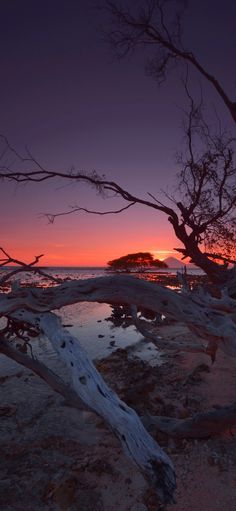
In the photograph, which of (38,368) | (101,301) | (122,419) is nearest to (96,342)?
(38,368)

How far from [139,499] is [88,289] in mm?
2763

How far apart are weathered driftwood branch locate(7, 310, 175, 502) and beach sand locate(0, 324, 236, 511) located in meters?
2.15

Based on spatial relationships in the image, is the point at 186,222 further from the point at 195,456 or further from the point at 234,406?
the point at 195,456

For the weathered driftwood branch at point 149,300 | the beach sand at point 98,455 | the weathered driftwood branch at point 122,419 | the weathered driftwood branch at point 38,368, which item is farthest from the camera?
the weathered driftwood branch at point 38,368

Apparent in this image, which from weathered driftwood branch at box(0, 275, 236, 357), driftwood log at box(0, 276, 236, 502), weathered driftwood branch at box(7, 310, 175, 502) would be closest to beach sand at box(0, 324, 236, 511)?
driftwood log at box(0, 276, 236, 502)

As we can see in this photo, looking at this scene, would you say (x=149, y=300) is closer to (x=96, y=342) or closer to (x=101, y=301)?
(x=101, y=301)

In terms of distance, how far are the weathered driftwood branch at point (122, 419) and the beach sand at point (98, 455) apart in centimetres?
215

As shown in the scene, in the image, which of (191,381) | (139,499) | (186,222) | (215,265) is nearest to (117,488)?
(139,499)

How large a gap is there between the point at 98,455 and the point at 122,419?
3.19 meters

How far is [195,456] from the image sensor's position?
5.05 m

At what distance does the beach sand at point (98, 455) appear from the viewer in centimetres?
429

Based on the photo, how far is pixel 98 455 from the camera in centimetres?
527

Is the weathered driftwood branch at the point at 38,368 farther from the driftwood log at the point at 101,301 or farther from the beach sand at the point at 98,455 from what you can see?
the driftwood log at the point at 101,301

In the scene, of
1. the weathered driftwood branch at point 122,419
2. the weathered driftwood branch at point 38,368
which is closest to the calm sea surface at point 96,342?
the weathered driftwood branch at point 38,368
